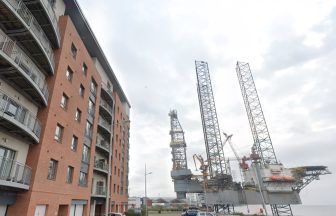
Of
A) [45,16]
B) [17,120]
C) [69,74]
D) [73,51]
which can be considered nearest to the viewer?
[17,120]

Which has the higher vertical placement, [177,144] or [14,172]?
[177,144]

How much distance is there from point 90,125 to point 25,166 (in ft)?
46.9

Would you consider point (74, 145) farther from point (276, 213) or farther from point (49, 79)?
point (276, 213)

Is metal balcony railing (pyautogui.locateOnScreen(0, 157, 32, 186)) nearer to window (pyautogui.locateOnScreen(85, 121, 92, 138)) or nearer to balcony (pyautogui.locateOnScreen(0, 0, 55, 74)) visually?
balcony (pyautogui.locateOnScreen(0, 0, 55, 74))

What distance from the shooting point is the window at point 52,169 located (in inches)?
731

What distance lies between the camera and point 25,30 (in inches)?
608

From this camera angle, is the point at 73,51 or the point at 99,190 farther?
the point at 99,190

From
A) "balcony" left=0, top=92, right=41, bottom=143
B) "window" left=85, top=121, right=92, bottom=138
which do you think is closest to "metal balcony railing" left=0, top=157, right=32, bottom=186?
"balcony" left=0, top=92, right=41, bottom=143

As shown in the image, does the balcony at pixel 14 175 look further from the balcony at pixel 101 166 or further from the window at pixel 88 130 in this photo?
the balcony at pixel 101 166

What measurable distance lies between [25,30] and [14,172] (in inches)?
361

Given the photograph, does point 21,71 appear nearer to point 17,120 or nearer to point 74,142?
point 17,120

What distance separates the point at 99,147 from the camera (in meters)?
31.9

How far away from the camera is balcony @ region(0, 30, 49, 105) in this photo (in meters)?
13.7

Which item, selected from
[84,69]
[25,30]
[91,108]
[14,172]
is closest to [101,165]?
[91,108]
